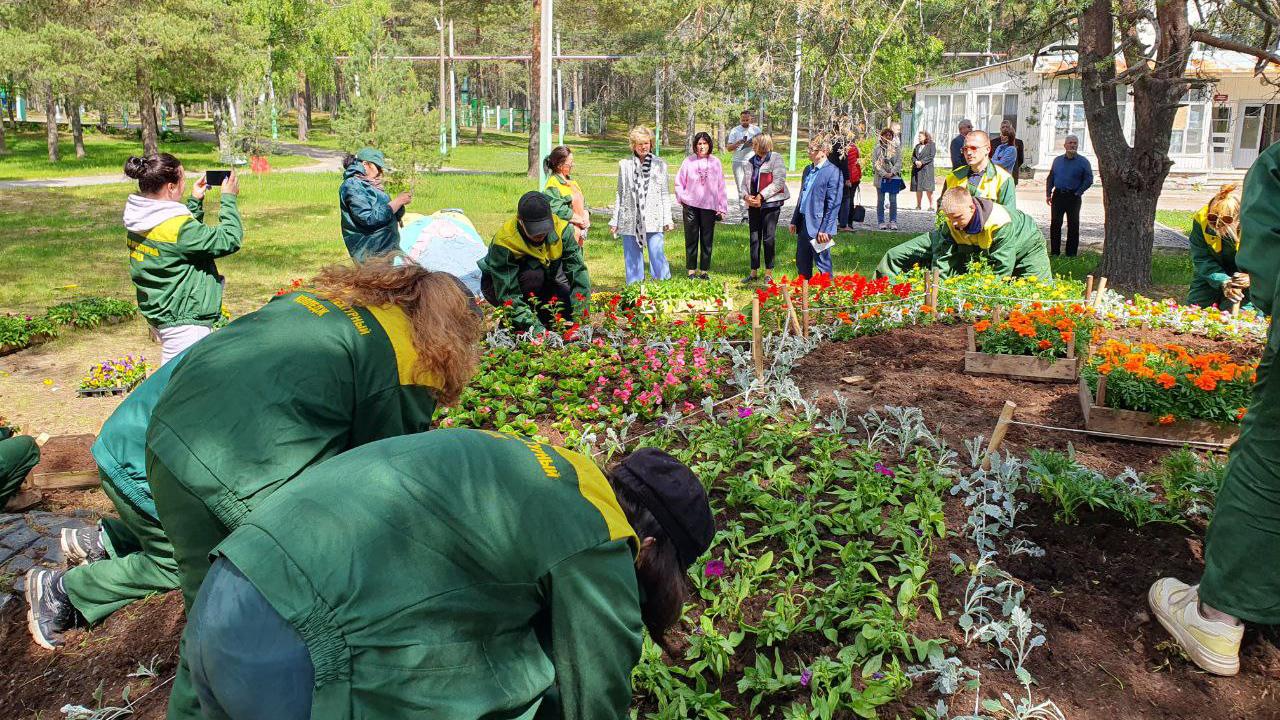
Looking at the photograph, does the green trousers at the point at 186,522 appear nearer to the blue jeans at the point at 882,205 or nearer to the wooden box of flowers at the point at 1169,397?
the wooden box of flowers at the point at 1169,397

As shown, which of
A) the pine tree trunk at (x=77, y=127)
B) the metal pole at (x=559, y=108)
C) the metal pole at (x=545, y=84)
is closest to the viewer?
the metal pole at (x=545, y=84)

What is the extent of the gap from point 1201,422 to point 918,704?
98.2 inches

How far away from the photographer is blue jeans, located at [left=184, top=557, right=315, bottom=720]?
178 centimetres

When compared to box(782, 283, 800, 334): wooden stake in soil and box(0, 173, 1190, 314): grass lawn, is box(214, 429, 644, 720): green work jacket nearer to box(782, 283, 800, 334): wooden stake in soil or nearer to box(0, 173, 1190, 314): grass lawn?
box(782, 283, 800, 334): wooden stake in soil

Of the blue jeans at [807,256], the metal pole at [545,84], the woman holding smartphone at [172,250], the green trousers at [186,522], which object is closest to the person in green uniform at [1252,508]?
the green trousers at [186,522]

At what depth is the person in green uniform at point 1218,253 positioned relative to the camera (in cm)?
684

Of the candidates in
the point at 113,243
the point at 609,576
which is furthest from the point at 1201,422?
the point at 113,243

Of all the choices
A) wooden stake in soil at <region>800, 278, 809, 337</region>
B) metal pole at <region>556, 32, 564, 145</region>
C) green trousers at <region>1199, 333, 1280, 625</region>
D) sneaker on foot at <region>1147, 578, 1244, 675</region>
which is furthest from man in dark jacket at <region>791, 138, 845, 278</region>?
metal pole at <region>556, 32, 564, 145</region>

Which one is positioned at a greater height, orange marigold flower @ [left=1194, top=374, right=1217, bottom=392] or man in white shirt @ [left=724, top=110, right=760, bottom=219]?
man in white shirt @ [left=724, top=110, right=760, bottom=219]

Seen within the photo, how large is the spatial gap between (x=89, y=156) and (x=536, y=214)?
104ft

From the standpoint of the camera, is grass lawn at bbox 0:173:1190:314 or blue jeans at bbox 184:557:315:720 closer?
blue jeans at bbox 184:557:315:720

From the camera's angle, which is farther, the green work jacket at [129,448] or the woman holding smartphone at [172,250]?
the woman holding smartphone at [172,250]

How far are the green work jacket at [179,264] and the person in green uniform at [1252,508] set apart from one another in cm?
480

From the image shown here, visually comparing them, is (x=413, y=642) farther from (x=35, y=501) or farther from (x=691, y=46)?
(x=691, y=46)
